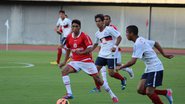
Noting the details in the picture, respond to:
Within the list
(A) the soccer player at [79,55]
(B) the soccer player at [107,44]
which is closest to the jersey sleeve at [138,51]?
(A) the soccer player at [79,55]

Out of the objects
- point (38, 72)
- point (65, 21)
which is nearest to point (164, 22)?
point (65, 21)

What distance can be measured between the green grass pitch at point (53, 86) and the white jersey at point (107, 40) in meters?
1.04

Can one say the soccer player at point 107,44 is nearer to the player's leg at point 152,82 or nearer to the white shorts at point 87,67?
the white shorts at point 87,67

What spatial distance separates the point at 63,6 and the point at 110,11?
3.61 meters

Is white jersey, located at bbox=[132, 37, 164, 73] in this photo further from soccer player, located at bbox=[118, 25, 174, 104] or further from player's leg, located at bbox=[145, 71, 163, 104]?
player's leg, located at bbox=[145, 71, 163, 104]

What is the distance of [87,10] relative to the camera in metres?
41.5

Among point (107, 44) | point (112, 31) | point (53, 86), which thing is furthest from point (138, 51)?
point (53, 86)

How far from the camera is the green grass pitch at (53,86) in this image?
42.8ft

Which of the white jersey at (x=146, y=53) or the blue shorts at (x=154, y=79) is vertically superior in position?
the white jersey at (x=146, y=53)

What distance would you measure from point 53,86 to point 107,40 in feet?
7.09

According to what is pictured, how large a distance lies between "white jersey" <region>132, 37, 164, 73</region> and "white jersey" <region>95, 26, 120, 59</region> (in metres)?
3.50

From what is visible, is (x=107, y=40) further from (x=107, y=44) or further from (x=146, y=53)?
(x=146, y=53)

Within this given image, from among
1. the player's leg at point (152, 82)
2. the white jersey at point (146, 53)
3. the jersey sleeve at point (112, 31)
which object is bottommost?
the player's leg at point (152, 82)

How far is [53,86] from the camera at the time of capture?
1567 cm
